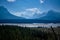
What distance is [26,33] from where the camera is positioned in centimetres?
229

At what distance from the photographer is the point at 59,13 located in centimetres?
235

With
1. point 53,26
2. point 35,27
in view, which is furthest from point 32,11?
point 53,26

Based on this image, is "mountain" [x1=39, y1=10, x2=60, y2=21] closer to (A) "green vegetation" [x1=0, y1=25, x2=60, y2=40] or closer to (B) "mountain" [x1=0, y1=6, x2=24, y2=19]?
(A) "green vegetation" [x1=0, y1=25, x2=60, y2=40]

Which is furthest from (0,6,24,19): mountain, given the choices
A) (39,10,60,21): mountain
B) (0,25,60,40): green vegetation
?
(39,10,60,21): mountain

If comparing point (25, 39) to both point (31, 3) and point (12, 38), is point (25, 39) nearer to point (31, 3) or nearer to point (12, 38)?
point (12, 38)

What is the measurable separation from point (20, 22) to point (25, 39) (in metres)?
0.32

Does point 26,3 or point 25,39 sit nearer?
point 25,39

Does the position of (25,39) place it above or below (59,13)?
below

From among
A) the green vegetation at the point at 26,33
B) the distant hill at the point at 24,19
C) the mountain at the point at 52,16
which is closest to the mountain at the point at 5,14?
the distant hill at the point at 24,19

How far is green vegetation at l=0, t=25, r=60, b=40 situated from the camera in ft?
7.35

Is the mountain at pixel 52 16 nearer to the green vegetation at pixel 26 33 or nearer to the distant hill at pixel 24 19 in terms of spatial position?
the distant hill at pixel 24 19

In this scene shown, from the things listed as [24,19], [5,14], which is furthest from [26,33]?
[5,14]

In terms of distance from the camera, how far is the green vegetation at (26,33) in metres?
2.24

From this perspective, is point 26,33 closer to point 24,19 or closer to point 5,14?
point 24,19
